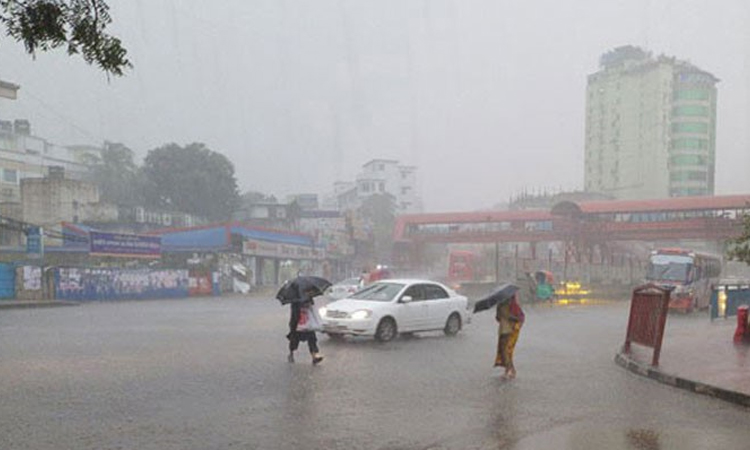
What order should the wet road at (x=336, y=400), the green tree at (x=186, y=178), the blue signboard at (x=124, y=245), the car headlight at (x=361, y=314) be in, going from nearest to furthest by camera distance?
the wet road at (x=336, y=400) < the car headlight at (x=361, y=314) < the blue signboard at (x=124, y=245) < the green tree at (x=186, y=178)

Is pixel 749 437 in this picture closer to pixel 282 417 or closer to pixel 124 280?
pixel 282 417

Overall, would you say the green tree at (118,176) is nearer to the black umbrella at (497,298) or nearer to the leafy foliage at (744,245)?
the leafy foliage at (744,245)

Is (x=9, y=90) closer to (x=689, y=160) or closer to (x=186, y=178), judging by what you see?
(x=186, y=178)

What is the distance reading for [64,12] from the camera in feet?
16.1

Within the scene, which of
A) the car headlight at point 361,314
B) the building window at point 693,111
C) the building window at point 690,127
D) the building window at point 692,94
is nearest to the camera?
the car headlight at point 361,314

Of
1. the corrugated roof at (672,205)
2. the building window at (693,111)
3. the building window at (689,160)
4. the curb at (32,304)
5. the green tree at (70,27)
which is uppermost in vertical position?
the building window at (693,111)

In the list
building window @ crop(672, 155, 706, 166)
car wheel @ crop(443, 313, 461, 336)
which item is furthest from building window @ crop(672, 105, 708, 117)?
car wheel @ crop(443, 313, 461, 336)

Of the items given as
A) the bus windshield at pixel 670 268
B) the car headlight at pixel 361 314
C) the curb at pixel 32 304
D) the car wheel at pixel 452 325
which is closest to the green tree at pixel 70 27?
the car headlight at pixel 361 314

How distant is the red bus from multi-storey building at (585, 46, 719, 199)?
7873cm

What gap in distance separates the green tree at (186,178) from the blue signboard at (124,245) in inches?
992

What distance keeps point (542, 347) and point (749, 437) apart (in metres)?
9.47

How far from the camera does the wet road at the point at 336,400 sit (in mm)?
7582

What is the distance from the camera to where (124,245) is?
45.1 metres

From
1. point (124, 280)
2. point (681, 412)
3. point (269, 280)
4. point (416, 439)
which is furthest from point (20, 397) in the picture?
point (269, 280)
